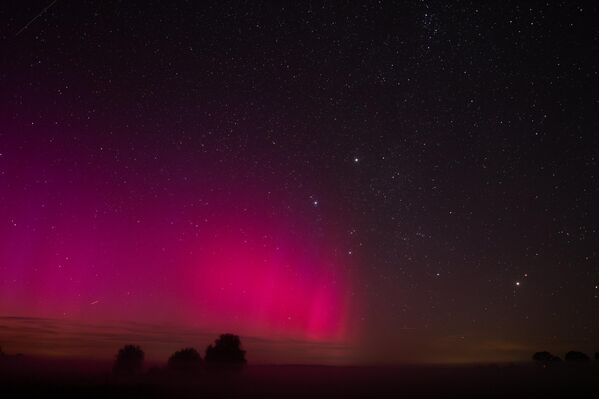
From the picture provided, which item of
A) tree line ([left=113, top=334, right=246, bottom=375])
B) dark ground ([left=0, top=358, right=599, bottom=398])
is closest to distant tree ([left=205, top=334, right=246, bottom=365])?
tree line ([left=113, top=334, right=246, bottom=375])

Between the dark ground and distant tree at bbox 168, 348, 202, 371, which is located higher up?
distant tree at bbox 168, 348, 202, 371

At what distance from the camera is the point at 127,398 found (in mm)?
17641

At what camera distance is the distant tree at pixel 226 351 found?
4369cm

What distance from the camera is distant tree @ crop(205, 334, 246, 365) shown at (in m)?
43.7

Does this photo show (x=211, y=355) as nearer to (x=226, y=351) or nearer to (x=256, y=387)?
(x=226, y=351)

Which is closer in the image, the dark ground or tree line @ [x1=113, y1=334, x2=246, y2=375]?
the dark ground

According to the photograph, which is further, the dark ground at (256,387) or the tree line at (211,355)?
the tree line at (211,355)

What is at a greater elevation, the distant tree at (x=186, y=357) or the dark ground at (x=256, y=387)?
the distant tree at (x=186, y=357)

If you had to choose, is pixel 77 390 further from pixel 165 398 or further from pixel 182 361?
pixel 182 361

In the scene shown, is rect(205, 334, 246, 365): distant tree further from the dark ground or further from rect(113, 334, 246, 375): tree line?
the dark ground

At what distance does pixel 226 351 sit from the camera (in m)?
44.2

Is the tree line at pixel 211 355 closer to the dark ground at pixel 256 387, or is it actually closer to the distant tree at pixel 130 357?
the distant tree at pixel 130 357

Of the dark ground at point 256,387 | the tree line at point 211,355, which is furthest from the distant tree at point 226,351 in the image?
the dark ground at point 256,387

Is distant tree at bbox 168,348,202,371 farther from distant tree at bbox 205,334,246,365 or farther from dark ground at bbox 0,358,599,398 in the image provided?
dark ground at bbox 0,358,599,398
